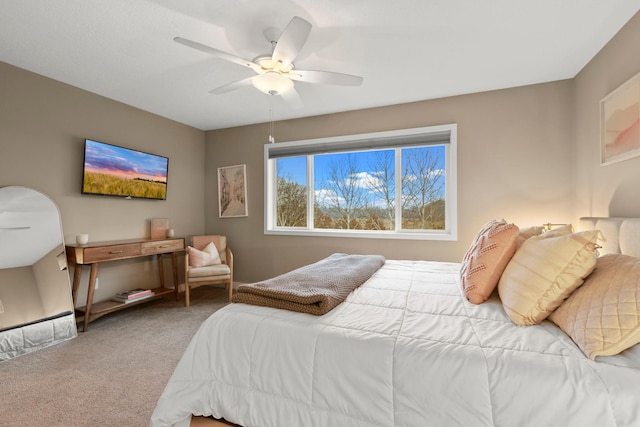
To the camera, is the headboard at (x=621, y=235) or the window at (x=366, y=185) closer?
the headboard at (x=621, y=235)

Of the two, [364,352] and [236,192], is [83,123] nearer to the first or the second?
[236,192]

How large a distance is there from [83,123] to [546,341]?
13.8 feet

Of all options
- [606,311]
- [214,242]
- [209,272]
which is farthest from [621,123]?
[214,242]

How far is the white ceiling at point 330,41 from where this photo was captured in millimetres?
1918

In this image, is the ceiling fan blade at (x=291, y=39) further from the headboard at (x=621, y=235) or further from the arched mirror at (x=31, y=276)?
the arched mirror at (x=31, y=276)

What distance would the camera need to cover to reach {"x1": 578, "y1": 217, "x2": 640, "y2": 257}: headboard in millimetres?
1665

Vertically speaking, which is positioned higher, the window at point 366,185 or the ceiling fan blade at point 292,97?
the ceiling fan blade at point 292,97

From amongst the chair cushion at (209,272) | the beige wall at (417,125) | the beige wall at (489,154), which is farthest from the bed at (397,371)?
the chair cushion at (209,272)

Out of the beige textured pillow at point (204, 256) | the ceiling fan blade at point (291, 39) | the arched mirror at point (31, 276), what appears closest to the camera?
the ceiling fan blade at point (291, 39)

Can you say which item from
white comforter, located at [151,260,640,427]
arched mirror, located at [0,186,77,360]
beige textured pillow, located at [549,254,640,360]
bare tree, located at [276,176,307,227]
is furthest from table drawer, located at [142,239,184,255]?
beige textured pillow, located at [549,254,640,360]

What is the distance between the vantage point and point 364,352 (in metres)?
1.10

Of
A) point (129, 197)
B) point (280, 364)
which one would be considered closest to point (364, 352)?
point (280, 364)

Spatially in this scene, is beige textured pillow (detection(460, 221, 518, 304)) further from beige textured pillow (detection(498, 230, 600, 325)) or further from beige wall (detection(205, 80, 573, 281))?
beige wall (detection(205, 80, 573, 281))

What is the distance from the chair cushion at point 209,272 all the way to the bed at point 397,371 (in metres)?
2.32
